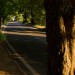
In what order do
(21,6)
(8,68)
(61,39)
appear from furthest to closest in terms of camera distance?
(21,6), (8,68), (61,39)

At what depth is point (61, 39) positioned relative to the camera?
4.60 m

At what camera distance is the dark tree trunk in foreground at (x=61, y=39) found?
4598 mm

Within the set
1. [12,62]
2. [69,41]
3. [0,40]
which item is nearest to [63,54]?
[69,41]

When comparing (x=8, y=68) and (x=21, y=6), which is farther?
(x=21, y=6)

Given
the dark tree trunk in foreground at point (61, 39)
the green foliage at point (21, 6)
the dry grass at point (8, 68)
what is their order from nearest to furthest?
the dark tree trunk in foreground at point (61, 39), the dry grass at point (8, 68), the green foliage at point (21, 6)

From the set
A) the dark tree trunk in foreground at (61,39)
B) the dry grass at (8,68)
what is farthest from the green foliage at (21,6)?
the dark tree trunk in foreground at (61,39)

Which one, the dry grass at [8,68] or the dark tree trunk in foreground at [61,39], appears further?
the dry grass at [8,68]

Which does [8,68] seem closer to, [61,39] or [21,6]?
[61,39]

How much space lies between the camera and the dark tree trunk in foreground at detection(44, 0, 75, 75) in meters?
4.60

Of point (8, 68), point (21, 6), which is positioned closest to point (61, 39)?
point (8, 68)

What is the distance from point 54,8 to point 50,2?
14cm

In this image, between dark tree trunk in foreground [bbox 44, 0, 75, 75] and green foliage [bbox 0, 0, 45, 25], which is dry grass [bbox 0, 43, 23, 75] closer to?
dark tree trunk in foreground [bbox 44, 0, 75, 75]

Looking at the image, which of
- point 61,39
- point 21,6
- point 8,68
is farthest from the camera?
point 21,6

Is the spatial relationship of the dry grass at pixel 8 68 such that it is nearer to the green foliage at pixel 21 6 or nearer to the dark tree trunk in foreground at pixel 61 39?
the dark tree trunk in foreground at pixel 61 39
